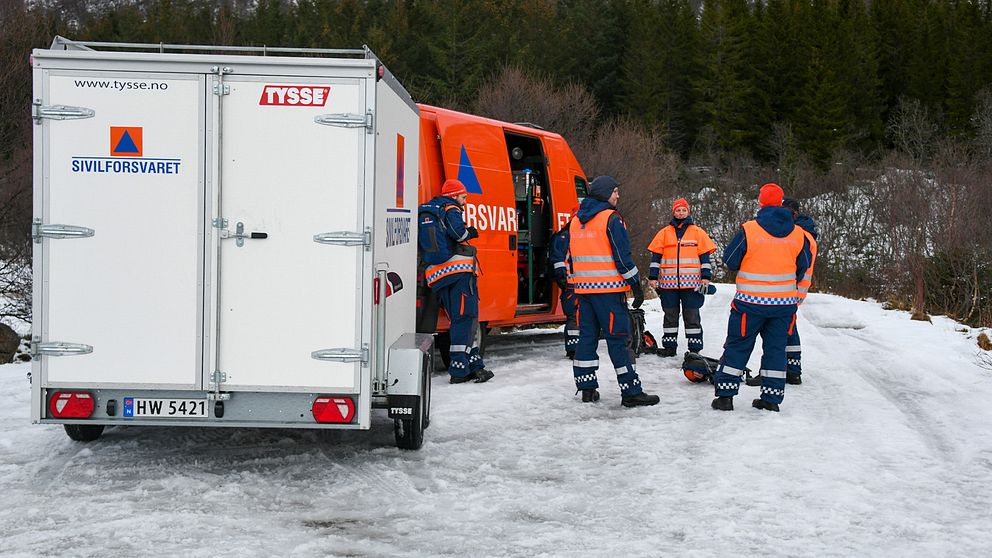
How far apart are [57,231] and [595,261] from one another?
4.53 m

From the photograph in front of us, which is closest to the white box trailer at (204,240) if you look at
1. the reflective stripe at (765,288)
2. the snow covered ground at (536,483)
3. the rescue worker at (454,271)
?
the snow covered ground at (536,483)

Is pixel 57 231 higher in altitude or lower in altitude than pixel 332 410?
higher

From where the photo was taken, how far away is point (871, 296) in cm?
2753

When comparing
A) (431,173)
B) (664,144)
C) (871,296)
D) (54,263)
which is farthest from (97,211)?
(664,144)

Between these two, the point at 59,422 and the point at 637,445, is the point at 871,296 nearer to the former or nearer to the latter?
the point at 637,445

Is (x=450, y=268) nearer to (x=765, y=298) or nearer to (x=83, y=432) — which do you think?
(x=765, y=298)

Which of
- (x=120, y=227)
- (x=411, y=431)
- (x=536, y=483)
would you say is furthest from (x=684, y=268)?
(x=120, y=227)

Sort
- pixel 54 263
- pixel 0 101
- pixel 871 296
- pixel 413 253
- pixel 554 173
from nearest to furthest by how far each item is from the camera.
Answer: pixel 54 263 → pixel 413 253 → pixel 554 173 → pixel 0 101 → pixel 871 296

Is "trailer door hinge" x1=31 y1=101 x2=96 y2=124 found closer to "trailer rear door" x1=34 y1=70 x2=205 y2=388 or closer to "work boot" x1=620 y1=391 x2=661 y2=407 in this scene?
"trailer rear door" x1=34 y1=70 x2=205 y2=388

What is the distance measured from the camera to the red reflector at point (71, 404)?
5.99 meters

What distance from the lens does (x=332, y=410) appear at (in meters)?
6.08

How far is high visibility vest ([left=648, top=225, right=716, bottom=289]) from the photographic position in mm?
11344

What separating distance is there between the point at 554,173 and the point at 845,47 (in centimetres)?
5414

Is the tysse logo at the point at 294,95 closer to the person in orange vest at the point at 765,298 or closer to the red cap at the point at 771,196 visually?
the person in orange vest at the point at 765,298
